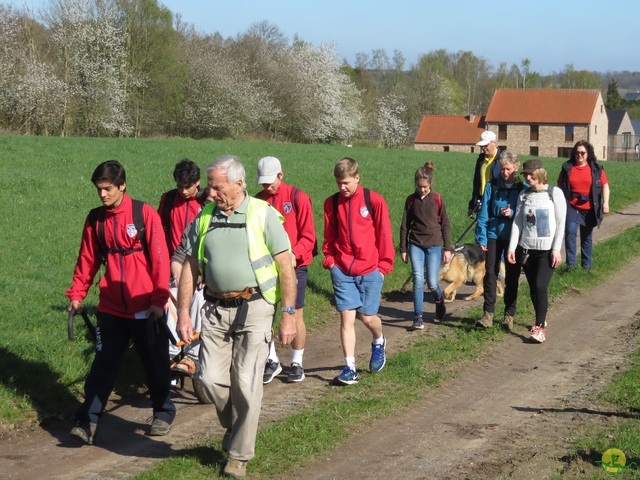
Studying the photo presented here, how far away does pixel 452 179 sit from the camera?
2973 centimetres

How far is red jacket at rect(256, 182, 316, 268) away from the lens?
25.7 feet

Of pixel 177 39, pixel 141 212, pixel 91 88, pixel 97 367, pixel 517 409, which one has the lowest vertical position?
pixel 517 409

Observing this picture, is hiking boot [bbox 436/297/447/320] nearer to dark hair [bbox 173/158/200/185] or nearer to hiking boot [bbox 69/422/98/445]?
dark hair [bbox 173/158/200/185]

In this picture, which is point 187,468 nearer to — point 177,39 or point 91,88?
point 91,88

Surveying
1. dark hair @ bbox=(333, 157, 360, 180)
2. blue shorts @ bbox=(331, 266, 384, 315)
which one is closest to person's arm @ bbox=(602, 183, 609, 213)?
blue shorts @ bbox=(331, 266, 384, 315)

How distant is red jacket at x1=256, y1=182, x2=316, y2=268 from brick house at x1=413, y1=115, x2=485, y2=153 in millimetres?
90639

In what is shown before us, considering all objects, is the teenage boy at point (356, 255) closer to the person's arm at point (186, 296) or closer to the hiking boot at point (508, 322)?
the person's arm at point (186, 296)

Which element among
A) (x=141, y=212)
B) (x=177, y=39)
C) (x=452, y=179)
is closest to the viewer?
(x=141, y=212)

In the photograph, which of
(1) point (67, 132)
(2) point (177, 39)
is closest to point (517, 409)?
(1) point (67, 132)

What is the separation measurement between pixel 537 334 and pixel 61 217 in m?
9.55

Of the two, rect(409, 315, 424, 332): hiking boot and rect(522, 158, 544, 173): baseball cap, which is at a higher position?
rect(522, 158, 544, 173): baseball cap

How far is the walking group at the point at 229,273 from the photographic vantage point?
5.66m

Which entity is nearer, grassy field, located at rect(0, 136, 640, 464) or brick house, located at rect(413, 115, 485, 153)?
grassy field, located at rect(0, 136, 640, 464)

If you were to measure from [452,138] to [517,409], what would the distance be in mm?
92510
